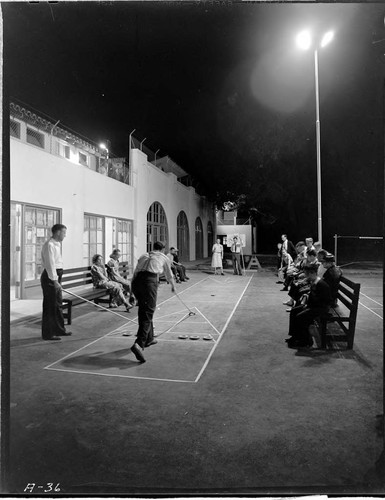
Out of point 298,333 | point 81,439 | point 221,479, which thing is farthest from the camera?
point 298,333

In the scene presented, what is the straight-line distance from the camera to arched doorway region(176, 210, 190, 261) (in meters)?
23.6

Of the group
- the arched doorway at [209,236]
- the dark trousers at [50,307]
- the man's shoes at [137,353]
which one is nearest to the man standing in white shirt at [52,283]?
the dark trousers at [50,307]

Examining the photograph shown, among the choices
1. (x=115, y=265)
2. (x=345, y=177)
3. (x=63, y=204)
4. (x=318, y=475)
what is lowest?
(x=318, y=475)

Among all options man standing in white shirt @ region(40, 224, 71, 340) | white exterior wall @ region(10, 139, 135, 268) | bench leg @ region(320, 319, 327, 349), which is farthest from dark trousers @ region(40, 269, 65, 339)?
bench leg @ region(320, 319, 327, 349)

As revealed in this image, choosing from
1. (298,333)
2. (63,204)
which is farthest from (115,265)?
(298,333)

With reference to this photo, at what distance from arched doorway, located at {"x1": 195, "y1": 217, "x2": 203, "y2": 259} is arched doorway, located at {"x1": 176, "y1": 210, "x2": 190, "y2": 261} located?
3.08 meters

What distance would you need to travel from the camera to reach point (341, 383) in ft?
13.8

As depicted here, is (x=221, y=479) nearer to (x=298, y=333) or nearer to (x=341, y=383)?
(x=341, y=383)

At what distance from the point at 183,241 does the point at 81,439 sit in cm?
2165

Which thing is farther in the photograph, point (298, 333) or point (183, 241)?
point (183, 241)

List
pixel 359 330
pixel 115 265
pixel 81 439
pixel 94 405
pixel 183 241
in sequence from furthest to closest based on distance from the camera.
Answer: pixel 183 241, pixel 115 265, pixel 359 330, pixel 94 405, pixel 81 439

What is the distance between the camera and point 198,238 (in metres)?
29.2

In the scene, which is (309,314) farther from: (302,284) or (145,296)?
(302,284)

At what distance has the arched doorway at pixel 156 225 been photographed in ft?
59.3
